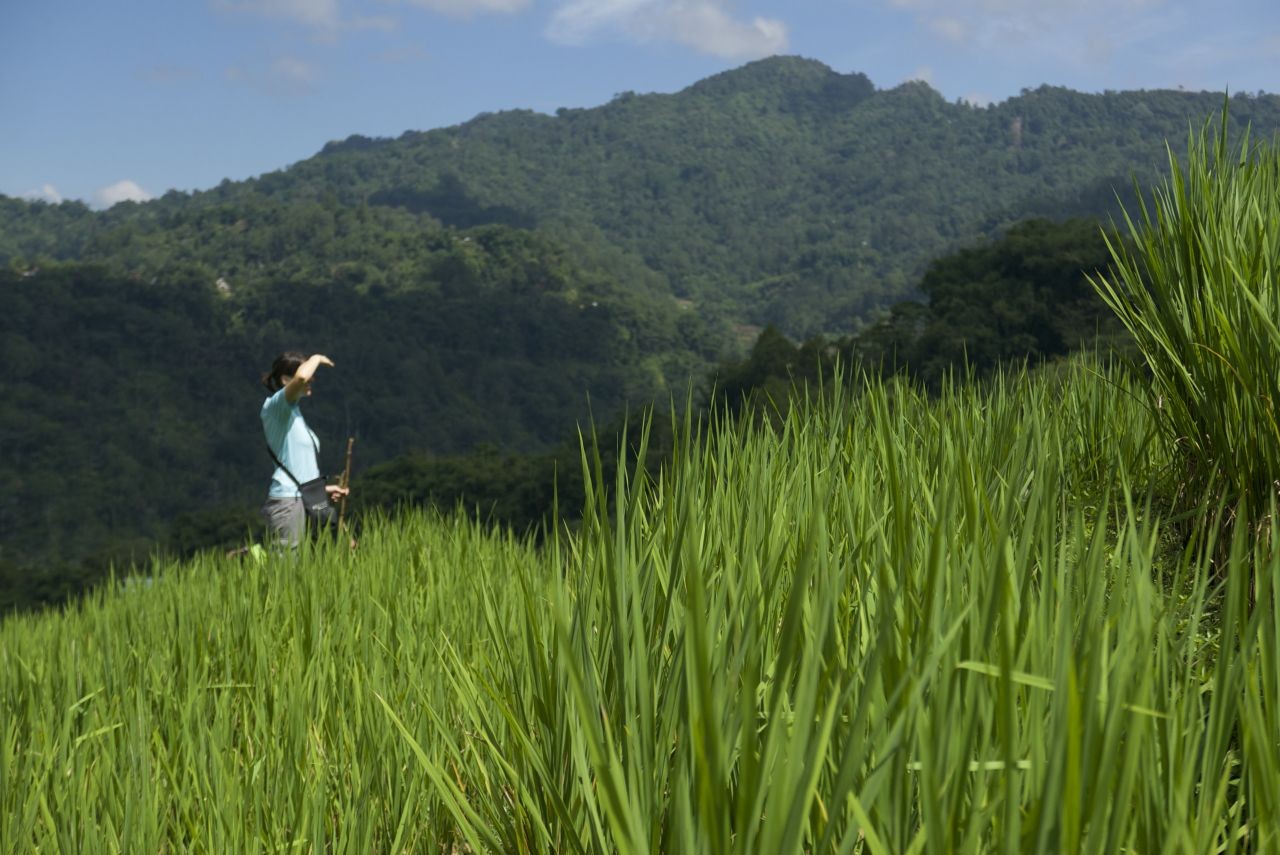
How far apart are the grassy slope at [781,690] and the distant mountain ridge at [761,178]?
10613cm

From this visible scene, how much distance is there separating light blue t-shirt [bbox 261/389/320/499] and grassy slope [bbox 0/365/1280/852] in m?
1.84

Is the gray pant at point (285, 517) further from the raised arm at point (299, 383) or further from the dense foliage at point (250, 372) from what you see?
the dense foliage at point (250, 372)

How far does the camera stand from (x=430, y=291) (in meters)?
81.2

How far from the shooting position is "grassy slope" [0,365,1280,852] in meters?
0.81

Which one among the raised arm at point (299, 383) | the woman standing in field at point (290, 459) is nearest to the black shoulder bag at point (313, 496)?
the woman standing in field at point (290, 459)

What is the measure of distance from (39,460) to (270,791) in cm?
6231

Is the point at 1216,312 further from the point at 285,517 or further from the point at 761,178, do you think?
the point at 761,178

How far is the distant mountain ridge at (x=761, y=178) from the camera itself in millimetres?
130250

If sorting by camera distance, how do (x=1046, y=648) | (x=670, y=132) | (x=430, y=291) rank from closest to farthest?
(x=1046, y=648)
(x=430, y=291)
(x=670, y=132)

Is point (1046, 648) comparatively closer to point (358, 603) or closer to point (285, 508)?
point (358, 603)

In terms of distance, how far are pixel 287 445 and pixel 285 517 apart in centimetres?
34

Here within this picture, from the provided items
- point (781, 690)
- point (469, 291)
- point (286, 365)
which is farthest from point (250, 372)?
point (781, 690)

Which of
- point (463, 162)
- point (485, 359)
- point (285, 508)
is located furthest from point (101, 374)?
point (463, 162)

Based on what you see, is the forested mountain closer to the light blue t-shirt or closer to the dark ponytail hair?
the light blue t-shirt
